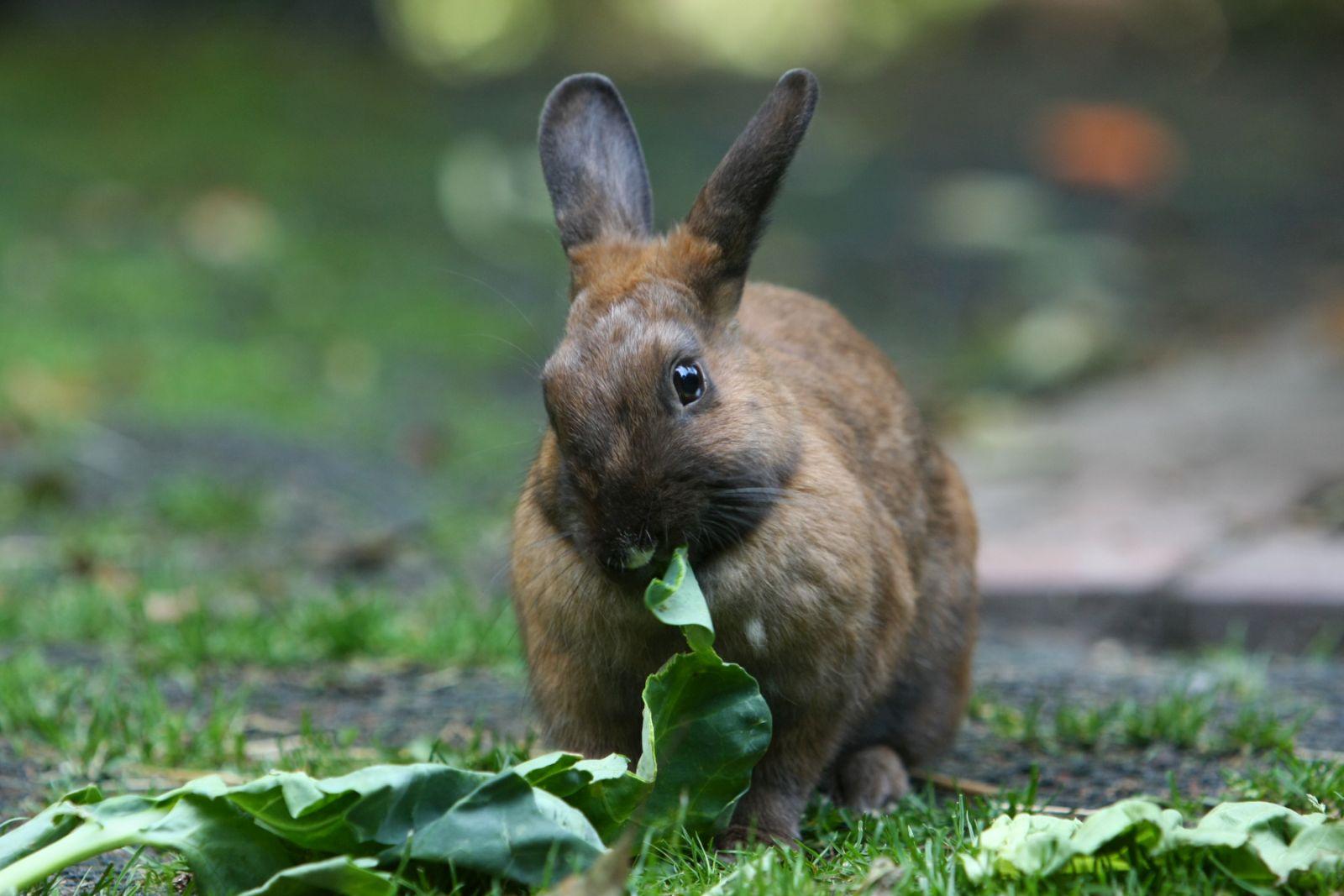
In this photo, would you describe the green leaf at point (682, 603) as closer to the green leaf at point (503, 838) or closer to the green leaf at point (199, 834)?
the green leaf at point (503, 838)

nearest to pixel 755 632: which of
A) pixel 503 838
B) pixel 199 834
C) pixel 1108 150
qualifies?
pixel 503 838

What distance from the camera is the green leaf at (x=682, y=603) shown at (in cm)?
309

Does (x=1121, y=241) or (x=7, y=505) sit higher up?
(x=1121, y=241)

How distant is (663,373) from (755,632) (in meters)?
0.57

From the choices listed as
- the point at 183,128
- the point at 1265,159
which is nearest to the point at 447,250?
the point at 183,128

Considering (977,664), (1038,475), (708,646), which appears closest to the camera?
(708,646)

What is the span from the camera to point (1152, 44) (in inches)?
569

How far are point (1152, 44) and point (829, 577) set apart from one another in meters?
12.2

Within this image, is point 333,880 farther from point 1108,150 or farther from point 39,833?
point 1108,150

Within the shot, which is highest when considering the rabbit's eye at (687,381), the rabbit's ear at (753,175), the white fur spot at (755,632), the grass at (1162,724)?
the rabbit's ear at (753,175)

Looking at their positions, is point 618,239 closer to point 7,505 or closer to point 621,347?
point 621,347

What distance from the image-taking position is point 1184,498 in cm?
689

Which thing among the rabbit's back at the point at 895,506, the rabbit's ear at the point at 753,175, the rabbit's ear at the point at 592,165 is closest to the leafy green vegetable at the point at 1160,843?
the rabbit's back at the point at 895,506

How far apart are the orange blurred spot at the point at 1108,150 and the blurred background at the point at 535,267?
0.04 metres
